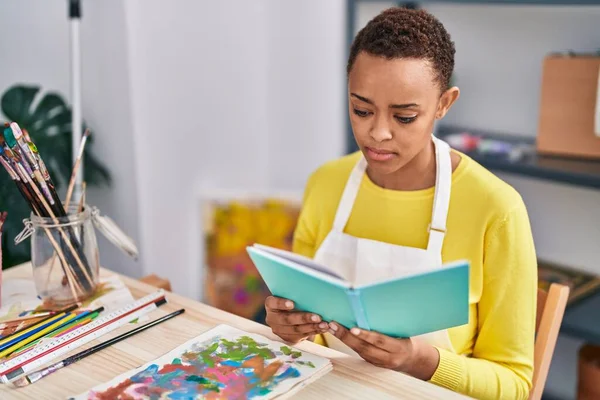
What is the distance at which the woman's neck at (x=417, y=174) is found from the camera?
1.34m

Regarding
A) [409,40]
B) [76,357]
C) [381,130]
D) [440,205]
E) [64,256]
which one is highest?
[409,40]

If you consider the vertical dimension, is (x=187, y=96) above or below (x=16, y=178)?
above

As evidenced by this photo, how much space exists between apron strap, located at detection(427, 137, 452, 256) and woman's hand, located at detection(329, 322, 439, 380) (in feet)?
0.70

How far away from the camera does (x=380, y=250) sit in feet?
4.44

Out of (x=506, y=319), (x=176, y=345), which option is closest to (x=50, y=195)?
(x=176, y=345)

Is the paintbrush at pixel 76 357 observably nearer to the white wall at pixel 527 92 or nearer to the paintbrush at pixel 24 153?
the paintbrush at pixel 24 153

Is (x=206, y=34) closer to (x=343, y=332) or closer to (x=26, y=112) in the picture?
(x=26, y=112)

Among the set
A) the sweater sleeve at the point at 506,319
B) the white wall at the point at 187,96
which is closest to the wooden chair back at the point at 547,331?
the sweater sleeve at the point at 506,319

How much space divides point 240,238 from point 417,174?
1.39 metres

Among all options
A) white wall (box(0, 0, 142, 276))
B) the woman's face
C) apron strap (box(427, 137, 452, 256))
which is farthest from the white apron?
white wall (box(0, 0, 142, 276))

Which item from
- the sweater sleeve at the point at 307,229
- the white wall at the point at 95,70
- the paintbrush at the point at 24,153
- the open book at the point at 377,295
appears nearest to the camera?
the open book at the point at 377,295

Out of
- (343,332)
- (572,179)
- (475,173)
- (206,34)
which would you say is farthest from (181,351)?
(206,34)

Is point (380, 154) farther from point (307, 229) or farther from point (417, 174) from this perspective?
point (307, 229)

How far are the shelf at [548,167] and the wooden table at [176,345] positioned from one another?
3.28ft
